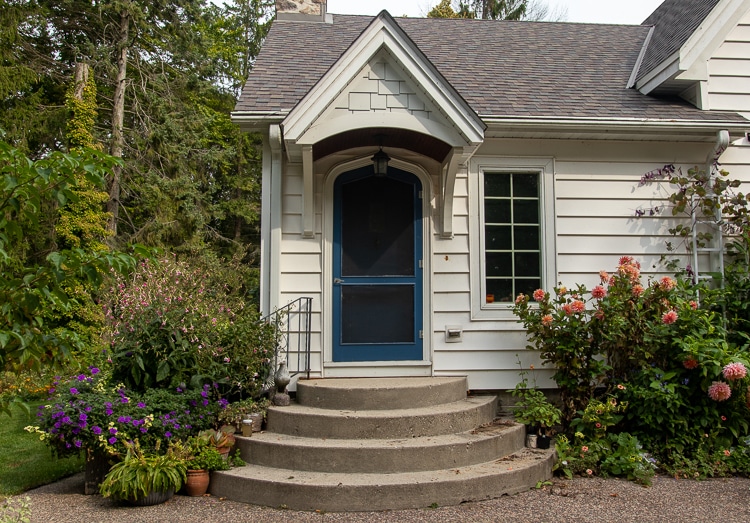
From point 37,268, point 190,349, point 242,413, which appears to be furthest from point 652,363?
point 37,268

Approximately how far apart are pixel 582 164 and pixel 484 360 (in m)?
2.44

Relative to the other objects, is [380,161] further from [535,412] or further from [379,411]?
[535,412]

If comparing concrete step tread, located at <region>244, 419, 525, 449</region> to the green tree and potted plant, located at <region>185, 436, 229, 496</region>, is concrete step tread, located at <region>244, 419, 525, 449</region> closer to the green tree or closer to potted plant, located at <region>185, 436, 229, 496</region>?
potted plant, located at <region>185, 436, 229, 496</region>

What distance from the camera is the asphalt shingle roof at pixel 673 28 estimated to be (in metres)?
6.76

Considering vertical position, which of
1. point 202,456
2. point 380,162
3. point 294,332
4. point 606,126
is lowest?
point 202,456

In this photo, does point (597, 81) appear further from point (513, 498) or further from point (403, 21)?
point (513, 498)

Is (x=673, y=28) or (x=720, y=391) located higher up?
(x=673, y=28)

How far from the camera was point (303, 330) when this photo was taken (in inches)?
226

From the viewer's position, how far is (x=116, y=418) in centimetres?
442

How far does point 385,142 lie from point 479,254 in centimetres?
156

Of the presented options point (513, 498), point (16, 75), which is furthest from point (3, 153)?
point (16, 75)

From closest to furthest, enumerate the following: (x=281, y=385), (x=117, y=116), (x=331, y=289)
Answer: (x=281, y=385) → (x=331, y=289) → (x=117, y=116)

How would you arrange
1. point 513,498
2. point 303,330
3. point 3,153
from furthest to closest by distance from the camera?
1. point 303,330
2. point 513,498
3. point 3,153

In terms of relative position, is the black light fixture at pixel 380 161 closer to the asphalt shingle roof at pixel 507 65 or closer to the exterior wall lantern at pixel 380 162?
the exterior wall lantern at pixel 380 162
